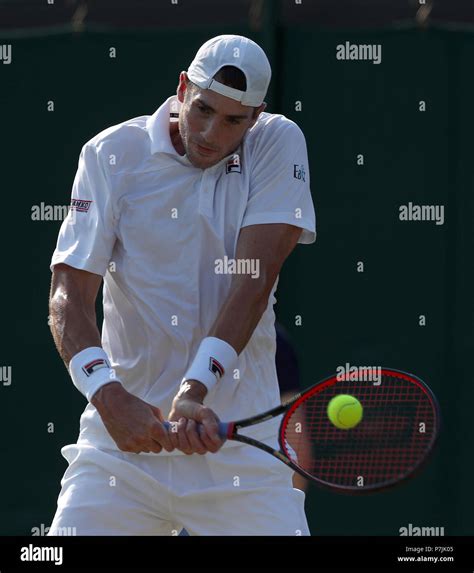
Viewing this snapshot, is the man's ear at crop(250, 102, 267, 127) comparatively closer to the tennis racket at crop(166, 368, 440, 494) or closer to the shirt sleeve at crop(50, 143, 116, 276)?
the shirt sleeve at crop(50, 143, 116, 276)

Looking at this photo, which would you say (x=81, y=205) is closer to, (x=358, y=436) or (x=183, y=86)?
(x=183, y=86)

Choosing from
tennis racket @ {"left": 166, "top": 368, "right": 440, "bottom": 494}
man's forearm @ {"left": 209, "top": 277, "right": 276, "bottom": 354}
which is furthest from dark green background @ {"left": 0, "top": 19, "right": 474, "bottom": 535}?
man's forearm @ {"left": 209, "top": 277, "right": 276, "bottom": 354}

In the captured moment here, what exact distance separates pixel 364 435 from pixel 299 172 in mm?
1093

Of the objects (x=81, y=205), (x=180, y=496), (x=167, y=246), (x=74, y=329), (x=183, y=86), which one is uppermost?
(x=183, y=86)

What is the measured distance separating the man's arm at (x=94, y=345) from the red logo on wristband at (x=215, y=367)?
6.4 inches

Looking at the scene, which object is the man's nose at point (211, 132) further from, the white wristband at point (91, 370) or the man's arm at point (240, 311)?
the white wristband at point (91, 370)

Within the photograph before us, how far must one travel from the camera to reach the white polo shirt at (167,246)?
3549mm

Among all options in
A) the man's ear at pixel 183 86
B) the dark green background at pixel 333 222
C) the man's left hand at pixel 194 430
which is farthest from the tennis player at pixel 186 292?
the dark green background at pixel 333 222

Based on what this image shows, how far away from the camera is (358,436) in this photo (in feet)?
14.6

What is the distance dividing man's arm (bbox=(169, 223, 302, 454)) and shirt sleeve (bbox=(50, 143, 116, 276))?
328mm
